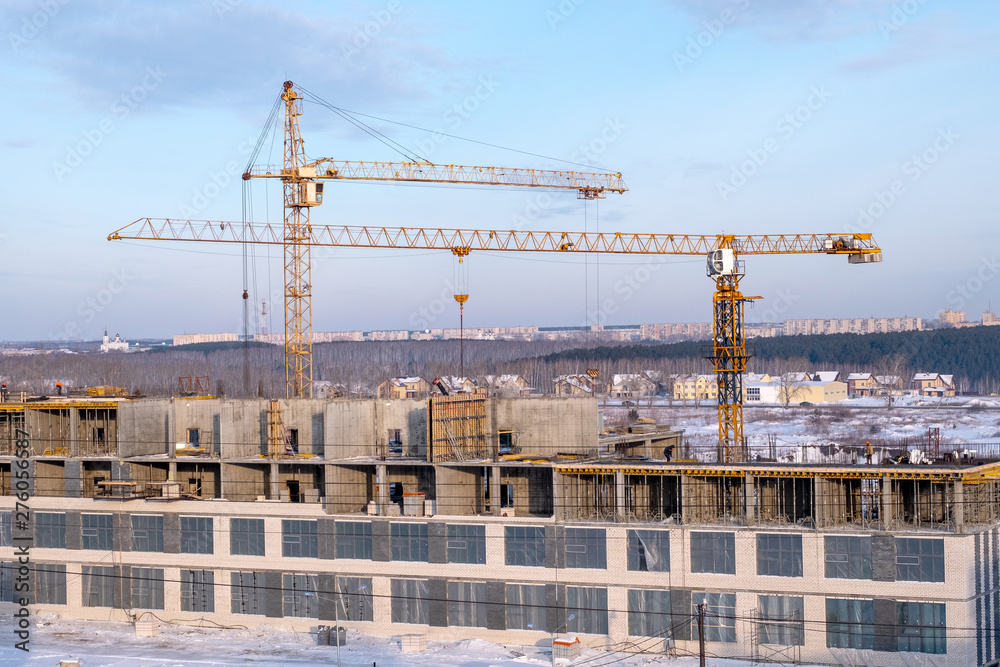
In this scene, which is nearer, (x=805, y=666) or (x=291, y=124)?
(x=805, y=666)

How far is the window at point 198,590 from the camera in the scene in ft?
125

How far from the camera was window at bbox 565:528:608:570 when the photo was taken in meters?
33.9

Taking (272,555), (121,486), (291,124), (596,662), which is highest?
(291,124)

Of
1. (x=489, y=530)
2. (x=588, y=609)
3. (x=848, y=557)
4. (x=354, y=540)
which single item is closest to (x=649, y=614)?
(x=588, y=609)

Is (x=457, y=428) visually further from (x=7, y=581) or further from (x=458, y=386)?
(x=458, y=386)

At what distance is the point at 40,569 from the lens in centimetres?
4031

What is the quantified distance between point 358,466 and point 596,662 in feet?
37.6

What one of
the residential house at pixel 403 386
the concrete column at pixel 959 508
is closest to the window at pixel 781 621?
the concrete column at pixel 959 508

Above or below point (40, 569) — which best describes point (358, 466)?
above

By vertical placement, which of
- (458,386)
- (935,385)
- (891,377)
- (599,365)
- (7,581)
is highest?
(599,365)

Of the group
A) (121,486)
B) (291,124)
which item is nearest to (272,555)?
(121,486)

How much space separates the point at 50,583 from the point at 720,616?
26.3 m

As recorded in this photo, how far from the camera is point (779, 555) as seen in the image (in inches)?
1262

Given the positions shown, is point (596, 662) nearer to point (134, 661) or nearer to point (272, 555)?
point (272, 555)
